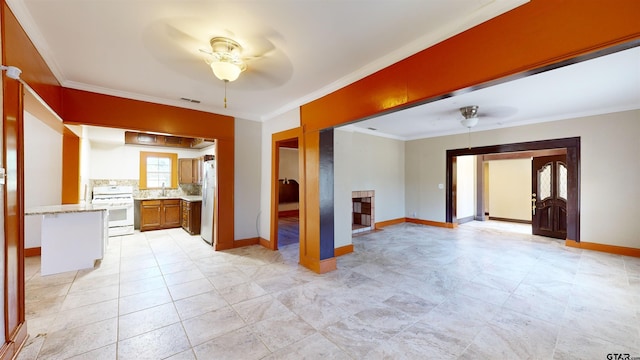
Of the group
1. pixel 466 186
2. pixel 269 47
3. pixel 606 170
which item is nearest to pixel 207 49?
pixel 269 47

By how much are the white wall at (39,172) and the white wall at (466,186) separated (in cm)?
936

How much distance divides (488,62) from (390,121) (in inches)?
142

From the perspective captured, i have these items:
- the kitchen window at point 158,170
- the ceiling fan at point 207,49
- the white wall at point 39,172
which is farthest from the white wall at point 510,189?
the white wall at point 39,172

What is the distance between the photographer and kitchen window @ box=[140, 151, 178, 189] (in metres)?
6.61

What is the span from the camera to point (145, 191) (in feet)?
21.6

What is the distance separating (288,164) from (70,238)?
19.6 feet

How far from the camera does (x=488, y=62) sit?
1768 millimetres

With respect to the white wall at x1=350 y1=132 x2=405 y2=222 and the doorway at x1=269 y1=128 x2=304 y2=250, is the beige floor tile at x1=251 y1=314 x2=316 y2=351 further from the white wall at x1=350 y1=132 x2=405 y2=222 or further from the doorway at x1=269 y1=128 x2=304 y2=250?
the white wall at x1=350 y1=132 x2=405 y2=222

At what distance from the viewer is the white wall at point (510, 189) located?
7.64 metres

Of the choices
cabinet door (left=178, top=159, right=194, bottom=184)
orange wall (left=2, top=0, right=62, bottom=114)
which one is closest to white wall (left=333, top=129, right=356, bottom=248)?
orange wall (left=2, top=0, right=62, bottom=114)

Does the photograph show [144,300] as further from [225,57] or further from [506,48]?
[506,48]

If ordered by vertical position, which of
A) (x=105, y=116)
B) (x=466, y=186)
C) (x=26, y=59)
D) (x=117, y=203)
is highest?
(x=26, y=59)

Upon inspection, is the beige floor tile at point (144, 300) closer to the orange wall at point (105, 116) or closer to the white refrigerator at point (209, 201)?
the orange wall at point (105, 116)

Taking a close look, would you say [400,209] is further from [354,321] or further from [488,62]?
[488,62]
